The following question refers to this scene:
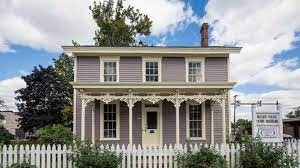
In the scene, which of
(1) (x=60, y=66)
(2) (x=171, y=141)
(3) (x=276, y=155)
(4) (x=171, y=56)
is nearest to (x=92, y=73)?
(4) (x=171, y=56)

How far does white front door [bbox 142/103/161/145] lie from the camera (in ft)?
67.2

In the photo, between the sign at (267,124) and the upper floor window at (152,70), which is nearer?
the sign at (267,124)

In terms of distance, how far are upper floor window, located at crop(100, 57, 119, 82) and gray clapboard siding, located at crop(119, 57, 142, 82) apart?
0.98 ft

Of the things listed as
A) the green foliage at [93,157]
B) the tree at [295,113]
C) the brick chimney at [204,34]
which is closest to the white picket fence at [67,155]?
the green foliage at [93,157]

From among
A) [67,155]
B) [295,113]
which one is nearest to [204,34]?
[67,155]

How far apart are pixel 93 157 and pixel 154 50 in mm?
12474

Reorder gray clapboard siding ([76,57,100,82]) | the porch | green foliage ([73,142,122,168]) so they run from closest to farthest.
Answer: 1. green foliage ([73,142,122,168])
2. the porch
3. gray clapboard siding ([76,57,100,82])

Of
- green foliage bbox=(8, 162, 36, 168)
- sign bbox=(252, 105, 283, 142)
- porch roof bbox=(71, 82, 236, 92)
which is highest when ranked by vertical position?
porch roof bbox=(71, 82, 236, 92)

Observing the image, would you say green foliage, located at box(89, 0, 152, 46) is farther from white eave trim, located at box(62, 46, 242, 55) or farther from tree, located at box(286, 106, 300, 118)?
tree, located at box(286, 106, 300, 118)

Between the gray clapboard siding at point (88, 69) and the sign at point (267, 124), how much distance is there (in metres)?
12.5

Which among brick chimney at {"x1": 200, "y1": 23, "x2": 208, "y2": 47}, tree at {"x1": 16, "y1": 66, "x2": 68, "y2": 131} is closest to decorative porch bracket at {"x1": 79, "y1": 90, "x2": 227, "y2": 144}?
brick chimney at {"x1": 200, "y1": 23, "x2": 208, "y2": 47}

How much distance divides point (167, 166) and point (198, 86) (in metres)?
9.55

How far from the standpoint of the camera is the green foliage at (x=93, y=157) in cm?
911

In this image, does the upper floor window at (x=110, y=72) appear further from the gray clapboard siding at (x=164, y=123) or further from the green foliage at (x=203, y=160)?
the green foliage at (x=203, y=160)
